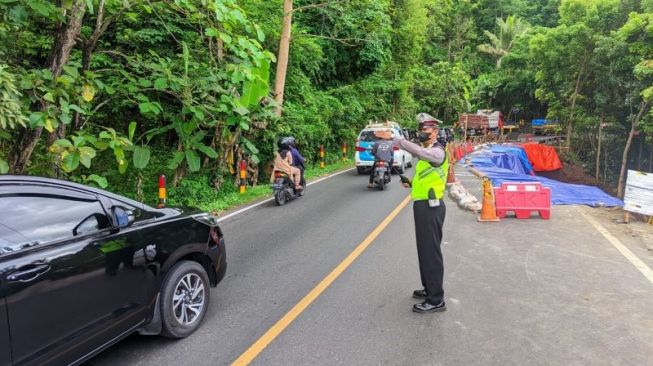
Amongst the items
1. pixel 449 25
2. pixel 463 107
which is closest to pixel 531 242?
pixel 463 107

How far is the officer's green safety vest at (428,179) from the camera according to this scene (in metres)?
5.09

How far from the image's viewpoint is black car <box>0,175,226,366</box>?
3.09 meters

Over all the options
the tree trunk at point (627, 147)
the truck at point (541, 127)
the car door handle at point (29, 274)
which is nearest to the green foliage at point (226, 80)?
the tree trunk at point (627, 147)

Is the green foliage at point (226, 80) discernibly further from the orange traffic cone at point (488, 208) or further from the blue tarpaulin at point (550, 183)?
the blue tarpaulin at point (550, 183)

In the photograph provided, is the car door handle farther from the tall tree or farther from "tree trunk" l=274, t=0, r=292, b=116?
the tall tree

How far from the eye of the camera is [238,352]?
4.23m

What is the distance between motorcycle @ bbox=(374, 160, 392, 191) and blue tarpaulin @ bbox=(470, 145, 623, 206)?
337cm

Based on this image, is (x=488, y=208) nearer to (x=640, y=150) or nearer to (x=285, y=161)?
(x=285, y=161)

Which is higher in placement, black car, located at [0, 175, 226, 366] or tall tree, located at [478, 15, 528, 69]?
tall tree, located at [478, 15, 528, 69]

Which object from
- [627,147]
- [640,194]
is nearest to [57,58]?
[640,194]

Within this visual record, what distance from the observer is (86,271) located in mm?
3533

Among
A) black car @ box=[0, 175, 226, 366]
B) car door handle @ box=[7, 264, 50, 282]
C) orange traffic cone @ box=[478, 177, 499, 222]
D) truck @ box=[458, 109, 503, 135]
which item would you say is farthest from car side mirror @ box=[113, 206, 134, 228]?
truck @ box=[458, 109, 503, 135]

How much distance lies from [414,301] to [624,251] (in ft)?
13.5

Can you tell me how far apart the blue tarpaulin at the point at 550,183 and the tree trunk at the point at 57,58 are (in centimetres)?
1036
